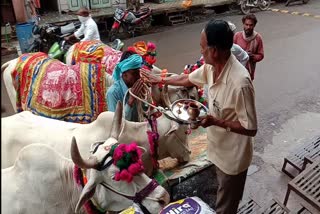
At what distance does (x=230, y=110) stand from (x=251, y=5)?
10.6m

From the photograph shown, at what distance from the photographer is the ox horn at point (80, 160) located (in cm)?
189

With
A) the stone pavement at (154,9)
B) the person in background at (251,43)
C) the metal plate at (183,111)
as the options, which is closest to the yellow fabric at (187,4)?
the stone pavement at (154,9)

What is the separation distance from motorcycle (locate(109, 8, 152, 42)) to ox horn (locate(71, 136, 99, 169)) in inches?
292

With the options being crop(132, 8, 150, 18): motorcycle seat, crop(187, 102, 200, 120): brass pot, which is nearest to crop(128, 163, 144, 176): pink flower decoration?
crop(187, 102, 200, 120): brass pot

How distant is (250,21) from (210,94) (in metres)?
2.49

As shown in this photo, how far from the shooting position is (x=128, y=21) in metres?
8.98

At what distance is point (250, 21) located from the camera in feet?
14.8

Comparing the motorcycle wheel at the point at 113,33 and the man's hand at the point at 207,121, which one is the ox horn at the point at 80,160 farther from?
the motorcycle wheel at the point at 113,33

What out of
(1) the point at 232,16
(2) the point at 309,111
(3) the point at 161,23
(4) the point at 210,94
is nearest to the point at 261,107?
(2) the point at 309,111

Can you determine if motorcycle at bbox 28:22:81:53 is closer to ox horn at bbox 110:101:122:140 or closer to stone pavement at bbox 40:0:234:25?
stone pavement at bbox 40:0:234:25

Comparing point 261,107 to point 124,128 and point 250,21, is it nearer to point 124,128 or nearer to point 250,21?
point 250,21

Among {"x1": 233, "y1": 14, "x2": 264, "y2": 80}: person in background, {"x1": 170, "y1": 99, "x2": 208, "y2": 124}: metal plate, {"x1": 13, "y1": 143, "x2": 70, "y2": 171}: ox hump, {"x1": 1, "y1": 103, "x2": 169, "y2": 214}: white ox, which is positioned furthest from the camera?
{"x1": 233, "y1": 14, "x2": 264, "y2": 80}: person in background

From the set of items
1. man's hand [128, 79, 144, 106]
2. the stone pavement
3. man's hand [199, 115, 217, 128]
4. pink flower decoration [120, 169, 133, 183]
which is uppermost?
man's hand [199, 115, 217, 128]

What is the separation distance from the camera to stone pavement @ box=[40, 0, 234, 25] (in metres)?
8.90
